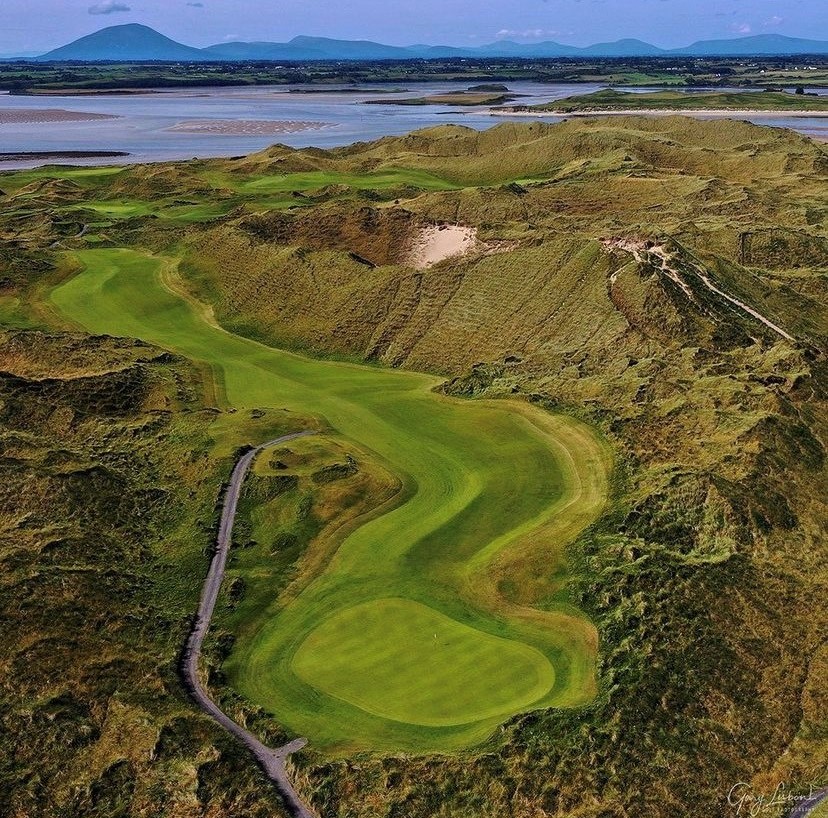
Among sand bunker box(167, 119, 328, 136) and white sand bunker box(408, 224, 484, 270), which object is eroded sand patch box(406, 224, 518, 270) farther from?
sand bunker box(167, 119, 328, 136)

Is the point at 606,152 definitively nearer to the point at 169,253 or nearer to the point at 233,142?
the point at 169,253

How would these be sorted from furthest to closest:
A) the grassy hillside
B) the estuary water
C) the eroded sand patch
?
the estuary water
the eroded sand patch
the grassy hillside

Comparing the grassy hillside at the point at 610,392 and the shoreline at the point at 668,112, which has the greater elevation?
the shoreline at the point at 668,112

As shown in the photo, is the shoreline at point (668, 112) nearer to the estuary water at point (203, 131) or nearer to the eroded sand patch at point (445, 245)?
the estuary water at point (203, 131)
